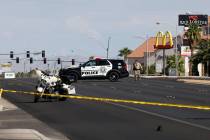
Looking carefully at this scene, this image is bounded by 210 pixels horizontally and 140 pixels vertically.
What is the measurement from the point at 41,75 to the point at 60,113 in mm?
5016

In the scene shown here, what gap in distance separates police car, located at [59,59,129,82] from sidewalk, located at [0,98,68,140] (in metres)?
30.2

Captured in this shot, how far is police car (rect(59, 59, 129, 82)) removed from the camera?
5100cm

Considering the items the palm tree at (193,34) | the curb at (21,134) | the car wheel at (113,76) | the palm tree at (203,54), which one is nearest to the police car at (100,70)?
the car wheel at (113,76)

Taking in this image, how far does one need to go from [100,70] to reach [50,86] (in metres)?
25.7

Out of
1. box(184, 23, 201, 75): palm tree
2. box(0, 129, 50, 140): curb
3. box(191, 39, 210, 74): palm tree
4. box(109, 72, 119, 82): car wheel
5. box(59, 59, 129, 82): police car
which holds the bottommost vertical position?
box(0, 129, 50, 140): curb

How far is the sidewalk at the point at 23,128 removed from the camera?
1368cm

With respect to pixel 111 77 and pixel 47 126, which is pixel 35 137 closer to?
pixel 47 126

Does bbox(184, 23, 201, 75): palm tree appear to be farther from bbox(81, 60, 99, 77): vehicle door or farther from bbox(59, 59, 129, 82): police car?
bbox(81, 60, 99, 77): vehicle door

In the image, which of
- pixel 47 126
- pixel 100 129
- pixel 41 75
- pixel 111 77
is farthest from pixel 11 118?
pixel 111 77

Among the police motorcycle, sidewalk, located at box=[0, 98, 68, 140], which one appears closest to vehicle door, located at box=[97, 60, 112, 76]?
the police motorcycle

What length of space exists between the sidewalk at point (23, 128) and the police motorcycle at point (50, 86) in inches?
194

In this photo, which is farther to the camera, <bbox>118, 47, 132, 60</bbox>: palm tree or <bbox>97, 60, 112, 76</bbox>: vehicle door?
<bbox>118, 47, 132, 60</bbox>: palm tree

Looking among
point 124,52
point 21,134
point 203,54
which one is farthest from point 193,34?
point 21,134

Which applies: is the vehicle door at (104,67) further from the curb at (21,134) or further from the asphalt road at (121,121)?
the curb at (21,134)
